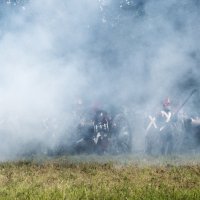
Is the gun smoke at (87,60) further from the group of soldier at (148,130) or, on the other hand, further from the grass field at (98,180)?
the grass field at (98,180)

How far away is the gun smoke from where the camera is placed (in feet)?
40.0

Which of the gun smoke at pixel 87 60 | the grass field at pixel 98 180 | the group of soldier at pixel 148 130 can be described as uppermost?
the gun smoke at pixel 87 60

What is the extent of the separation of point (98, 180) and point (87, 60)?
725cm

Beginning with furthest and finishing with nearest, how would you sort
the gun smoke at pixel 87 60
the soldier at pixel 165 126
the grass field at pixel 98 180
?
the soldier at pixel 165 126, the gun smoke at pixel 87 60, the grass field at pixel 98 180

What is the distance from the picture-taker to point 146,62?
15242 millimetres

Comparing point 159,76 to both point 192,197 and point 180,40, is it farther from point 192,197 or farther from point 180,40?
point 192,197

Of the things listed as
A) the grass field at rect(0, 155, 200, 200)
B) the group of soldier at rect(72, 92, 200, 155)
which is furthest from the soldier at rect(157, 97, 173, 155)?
the grass field at rect(0, 155, 200, 200)

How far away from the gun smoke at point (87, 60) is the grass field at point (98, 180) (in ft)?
9.66

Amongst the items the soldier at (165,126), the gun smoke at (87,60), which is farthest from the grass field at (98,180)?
the soldier at (165,126)

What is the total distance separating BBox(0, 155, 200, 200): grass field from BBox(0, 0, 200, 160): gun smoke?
295 centimetres

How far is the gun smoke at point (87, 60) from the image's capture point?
12180 millimetres

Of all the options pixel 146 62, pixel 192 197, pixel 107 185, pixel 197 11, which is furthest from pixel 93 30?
pixel 192 197

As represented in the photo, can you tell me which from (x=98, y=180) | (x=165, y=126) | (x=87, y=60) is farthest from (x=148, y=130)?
(x=98, y=180)

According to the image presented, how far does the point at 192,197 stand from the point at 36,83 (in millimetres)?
7179
